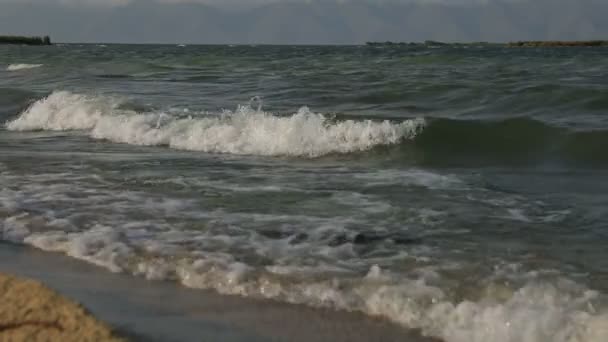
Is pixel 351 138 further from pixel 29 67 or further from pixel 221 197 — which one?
pixel 29 67

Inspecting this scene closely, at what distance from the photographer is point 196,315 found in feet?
13.6

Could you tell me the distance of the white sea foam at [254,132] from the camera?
38.8 feet

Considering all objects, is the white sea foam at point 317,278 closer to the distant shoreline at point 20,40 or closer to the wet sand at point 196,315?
the wet sand at point 196,315

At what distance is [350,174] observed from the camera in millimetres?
9180

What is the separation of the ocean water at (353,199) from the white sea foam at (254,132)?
0.04 metres

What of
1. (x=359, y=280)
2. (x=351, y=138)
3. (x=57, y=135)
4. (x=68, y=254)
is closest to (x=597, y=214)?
(x=359, y=280)

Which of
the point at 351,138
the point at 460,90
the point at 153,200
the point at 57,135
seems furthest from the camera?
the point at 460,90

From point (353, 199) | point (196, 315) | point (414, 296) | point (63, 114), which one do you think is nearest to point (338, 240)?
point (414, 296)

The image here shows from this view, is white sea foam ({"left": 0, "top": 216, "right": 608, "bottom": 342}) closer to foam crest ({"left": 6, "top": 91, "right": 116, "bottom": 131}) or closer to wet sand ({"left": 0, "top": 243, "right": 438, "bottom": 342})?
wet sand ({"left": 0, "top": 243, "right": 438, "bottom": 342})

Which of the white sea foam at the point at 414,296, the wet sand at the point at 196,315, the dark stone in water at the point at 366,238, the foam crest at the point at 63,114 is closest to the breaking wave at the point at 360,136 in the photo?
the foam crest at the point at 63,114

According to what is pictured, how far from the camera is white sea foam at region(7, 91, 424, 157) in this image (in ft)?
38.8

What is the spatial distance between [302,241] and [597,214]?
2813mm

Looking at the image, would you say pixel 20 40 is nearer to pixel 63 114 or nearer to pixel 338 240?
pixel 63 114

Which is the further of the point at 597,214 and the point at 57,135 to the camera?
the point at 57,135
